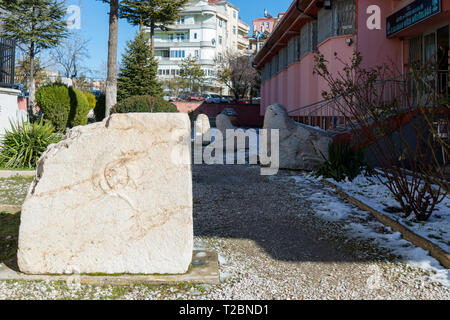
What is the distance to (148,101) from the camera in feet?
52.2

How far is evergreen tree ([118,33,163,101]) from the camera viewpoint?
2606cm

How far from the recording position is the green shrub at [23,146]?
30.3 ft

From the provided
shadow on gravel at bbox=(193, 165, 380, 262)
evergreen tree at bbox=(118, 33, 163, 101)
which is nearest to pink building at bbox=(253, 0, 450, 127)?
shadow on gravel at bbox=(193, 165, 380, 262)

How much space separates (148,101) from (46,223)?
43.3 feet

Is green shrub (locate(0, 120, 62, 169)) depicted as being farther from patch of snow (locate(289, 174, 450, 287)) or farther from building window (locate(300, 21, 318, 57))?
building window (locate(300, 21, 318, 57))

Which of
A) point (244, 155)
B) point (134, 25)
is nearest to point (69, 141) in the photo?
point (244, 155)

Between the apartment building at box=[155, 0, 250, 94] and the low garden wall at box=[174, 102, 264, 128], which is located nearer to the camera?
the low garden wall at box=[174, 102, 264, 128]

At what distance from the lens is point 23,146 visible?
30.5 ft

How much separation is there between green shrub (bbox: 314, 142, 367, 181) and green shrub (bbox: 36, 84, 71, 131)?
11.7 m

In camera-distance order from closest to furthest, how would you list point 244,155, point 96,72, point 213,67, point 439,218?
point 439,218, point 244,155, point 96,72, point 213,67

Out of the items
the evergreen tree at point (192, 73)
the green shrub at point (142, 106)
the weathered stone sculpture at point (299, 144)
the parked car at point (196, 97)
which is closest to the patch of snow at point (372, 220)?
the weathered stone sculpture at point (299, 144)

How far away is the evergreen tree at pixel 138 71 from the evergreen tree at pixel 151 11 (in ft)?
14.9

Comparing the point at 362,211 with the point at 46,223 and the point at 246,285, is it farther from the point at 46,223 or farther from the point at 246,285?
the point at 46,223

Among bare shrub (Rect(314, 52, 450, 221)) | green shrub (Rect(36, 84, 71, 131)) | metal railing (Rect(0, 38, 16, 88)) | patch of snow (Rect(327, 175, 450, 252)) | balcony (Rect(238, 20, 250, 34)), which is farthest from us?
balcony (Rect(238, 20, 250, 34))
